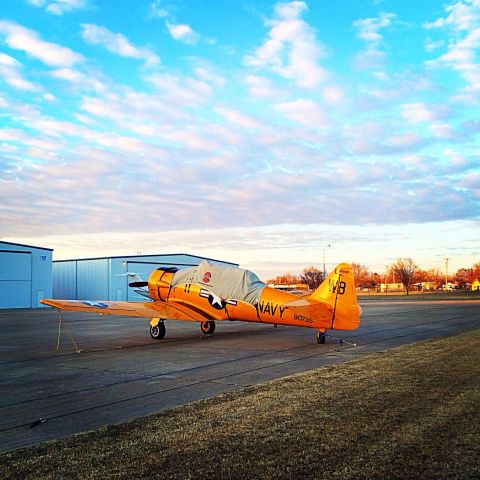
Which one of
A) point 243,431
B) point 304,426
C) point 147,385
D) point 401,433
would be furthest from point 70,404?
point 401,433

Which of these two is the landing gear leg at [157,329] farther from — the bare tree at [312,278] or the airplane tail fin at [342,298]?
the bare tree at [312,278]

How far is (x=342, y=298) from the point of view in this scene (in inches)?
591

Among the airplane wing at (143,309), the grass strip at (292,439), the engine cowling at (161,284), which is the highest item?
the engine cowling at (161,284)

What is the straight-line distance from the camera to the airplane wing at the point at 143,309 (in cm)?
1638

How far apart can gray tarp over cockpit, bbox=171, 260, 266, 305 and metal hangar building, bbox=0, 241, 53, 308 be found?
38195 mm

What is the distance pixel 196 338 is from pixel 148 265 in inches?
1850

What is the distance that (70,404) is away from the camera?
25.9 feet

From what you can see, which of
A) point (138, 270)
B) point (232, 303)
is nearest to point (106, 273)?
point (138, 270)

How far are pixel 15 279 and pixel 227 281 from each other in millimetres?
41416

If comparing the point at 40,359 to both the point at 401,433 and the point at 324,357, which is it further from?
the point at 401,433

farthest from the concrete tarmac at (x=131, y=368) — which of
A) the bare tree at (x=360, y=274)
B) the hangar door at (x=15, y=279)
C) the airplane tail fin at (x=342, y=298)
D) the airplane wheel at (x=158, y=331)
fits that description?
the bare tree at (x=360, y=274)

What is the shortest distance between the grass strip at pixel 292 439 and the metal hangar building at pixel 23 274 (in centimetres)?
4868

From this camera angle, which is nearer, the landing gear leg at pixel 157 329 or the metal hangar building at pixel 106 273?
the landing gear leg at pixel 157 329

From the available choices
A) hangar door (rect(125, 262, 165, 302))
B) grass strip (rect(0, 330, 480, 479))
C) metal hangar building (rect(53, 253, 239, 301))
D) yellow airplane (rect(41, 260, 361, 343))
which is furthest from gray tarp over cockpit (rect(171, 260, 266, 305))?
hangar door (rect(125, 262, 165, 302))
